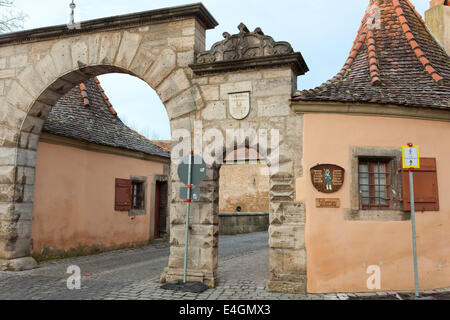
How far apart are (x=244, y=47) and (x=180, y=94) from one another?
1.39 m

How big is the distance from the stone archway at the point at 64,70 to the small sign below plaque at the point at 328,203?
103 inches

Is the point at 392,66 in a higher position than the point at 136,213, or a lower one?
higher

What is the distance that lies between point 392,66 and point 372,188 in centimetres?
266

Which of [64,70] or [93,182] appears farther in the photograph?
[93,182]

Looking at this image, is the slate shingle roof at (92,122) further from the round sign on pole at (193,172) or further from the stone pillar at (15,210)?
the round sign on pole at (193,172)

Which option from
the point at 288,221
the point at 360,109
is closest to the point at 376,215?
the point at 288,221

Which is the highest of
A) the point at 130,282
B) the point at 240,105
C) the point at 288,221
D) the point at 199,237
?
the point at 240,105

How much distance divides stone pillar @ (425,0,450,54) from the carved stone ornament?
4.90 meters

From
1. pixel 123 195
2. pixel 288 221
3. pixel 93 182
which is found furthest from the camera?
pixel 123 195

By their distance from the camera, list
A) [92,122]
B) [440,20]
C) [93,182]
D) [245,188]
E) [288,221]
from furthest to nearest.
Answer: [245,188] < [92,122] < [93,182] < [440,20] < [288,221]

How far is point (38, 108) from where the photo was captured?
837 centimetres

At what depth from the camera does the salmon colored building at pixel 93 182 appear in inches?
374

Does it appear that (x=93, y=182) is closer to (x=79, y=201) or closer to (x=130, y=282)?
(x=79, y=201)

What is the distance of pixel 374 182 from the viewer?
260 inches
